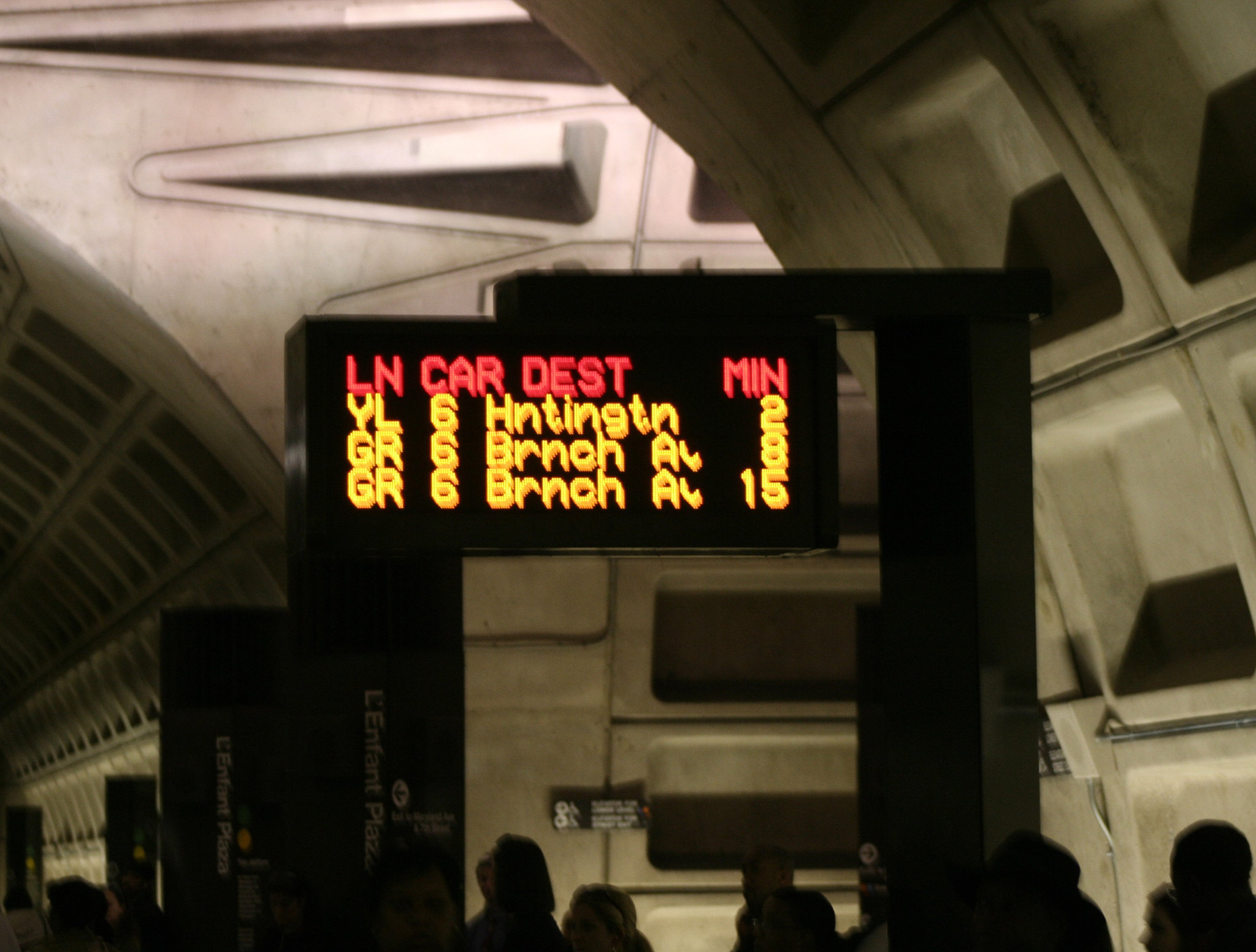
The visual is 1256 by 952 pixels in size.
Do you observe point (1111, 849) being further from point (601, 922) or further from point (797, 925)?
point (797, 925)

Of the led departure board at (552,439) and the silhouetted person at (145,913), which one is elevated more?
the led departure board at (552,439)

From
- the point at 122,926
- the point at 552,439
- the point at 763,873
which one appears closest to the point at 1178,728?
the point at 763,873

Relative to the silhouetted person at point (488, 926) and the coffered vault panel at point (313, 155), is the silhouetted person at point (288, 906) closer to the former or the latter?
the silhouetted person at point (488, 926)

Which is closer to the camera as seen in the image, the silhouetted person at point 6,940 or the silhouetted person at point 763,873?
the silhouetted person at point 6,940

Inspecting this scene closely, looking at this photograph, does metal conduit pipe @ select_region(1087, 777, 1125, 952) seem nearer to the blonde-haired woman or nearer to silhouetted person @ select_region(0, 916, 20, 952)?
the blonde-haired woman

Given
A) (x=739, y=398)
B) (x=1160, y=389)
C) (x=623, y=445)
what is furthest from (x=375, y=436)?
(x=1160, y=389)

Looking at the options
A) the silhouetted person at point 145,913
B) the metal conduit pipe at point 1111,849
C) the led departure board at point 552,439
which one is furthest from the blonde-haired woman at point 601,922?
the silhouetted person at point 145,913

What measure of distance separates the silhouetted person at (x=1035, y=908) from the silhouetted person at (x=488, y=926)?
131 inches

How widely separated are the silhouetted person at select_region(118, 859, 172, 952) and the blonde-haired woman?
33.1 ft

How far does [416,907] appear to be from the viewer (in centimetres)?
377

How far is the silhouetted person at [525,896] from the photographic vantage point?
573cm

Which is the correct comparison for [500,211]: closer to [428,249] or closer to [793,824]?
[428,249]

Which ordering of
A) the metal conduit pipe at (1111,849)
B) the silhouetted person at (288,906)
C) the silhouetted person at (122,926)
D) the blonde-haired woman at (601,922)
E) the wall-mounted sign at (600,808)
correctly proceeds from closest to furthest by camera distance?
the blonde-haired woman at (601,922) < the silhouetted person at (288,906) < the metal conduit pipe at (1111,849) < the silhouetted person at (122,926) < the wall-mounted sign at (600,808)

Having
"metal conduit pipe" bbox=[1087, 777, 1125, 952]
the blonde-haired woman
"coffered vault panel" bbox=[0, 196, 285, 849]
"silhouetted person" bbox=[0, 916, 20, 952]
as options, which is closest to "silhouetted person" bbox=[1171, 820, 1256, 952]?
the blonde-haired woman
